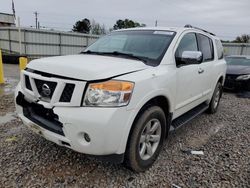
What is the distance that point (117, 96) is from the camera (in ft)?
7.38

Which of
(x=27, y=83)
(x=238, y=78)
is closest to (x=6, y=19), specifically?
(x=238, y=78)

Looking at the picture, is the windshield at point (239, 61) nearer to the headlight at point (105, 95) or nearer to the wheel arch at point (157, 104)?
the wheel arch at point (157, 104)

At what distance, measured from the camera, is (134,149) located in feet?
8.30

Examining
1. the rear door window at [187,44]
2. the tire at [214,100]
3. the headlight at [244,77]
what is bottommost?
the tire at [214,100]

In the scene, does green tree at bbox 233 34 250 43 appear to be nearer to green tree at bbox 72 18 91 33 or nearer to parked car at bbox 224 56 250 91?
green tree at bbox 72 18 91 33

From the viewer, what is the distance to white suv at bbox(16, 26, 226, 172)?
2232 mm

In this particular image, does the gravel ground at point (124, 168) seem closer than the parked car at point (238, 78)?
Yes

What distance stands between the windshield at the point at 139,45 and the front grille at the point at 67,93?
3.59ft

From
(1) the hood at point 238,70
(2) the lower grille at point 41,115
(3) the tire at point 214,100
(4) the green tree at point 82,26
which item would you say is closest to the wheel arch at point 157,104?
(2) the lower grille at point 41,115

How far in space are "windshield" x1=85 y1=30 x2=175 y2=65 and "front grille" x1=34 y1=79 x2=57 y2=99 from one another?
1.19 metres

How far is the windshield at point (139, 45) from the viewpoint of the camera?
3146 millimetres

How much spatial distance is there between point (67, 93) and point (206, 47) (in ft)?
10.9

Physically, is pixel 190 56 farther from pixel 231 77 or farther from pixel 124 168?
pixel 231 77

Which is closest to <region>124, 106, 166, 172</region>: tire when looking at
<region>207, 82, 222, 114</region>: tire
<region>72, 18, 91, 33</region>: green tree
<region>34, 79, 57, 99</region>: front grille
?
<region>34, 79, 57, 99</region>: front grille
